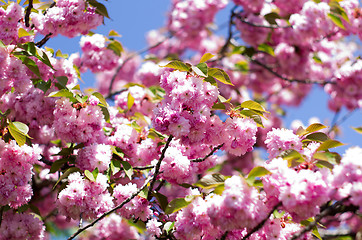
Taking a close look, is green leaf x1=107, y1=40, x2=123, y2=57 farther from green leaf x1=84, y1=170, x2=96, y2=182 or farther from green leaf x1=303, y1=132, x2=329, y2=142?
green leaf x1=303, y1=132, x2=329, y2=142

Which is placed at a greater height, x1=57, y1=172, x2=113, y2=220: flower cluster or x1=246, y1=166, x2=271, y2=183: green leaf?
x1=246, y1=166, x2=271, y2=183: green leaf

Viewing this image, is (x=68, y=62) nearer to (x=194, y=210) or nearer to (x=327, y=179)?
(x=194, y=210)

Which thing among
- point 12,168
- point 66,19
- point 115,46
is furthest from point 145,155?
point 115,46

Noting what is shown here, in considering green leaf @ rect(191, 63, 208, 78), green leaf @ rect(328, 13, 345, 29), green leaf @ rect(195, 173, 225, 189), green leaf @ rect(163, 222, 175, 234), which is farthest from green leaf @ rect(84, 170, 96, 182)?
green leaf @ rect(328, 13, 345, 29)

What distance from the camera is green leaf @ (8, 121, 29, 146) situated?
251 centimetres

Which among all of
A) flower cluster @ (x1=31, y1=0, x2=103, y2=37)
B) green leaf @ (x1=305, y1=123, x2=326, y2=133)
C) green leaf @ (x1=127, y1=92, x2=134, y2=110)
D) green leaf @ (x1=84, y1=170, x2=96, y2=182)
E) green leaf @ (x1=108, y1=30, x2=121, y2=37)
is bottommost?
green leaf @ (x1=127, y1=92, x2=134, y2=110)

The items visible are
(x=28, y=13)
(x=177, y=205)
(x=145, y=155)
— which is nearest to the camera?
(x=177, y=205)

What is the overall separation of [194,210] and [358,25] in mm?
4347

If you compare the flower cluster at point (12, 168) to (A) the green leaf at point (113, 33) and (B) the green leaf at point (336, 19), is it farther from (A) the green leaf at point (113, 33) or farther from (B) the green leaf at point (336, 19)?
(B) the green leaf at point (336, 19)

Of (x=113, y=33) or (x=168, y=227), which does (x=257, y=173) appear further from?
(x=113, y=33)

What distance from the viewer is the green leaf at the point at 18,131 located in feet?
8.23

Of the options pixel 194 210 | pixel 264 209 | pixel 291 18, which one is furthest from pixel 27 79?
pixel 291 18

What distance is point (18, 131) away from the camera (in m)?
2.54

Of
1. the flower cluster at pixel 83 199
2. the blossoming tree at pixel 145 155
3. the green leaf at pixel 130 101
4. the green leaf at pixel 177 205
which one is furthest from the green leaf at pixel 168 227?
the green leaf at pixel 130 101
